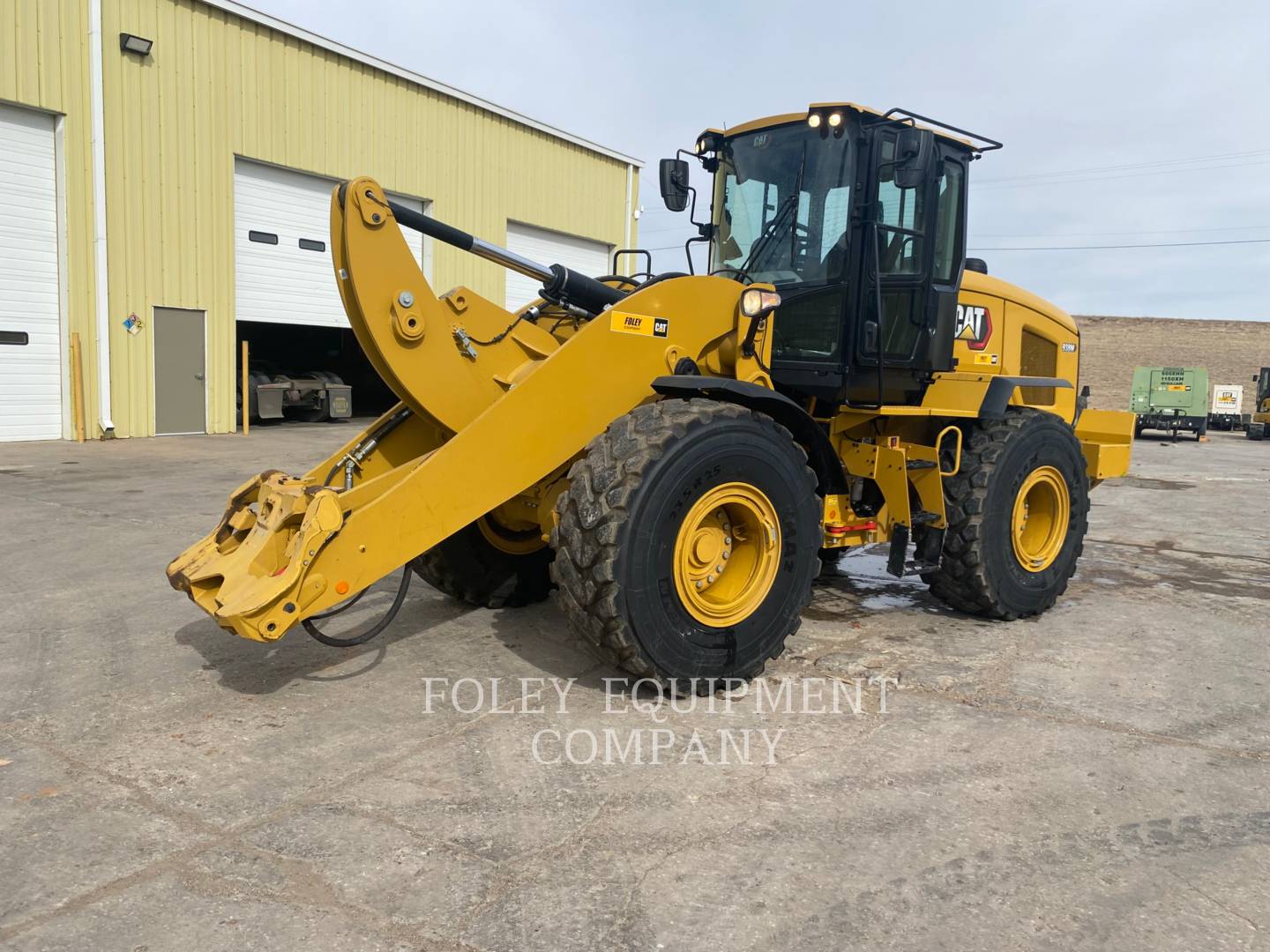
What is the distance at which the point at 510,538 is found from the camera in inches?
216

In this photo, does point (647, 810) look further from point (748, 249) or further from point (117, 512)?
point (117, 512)

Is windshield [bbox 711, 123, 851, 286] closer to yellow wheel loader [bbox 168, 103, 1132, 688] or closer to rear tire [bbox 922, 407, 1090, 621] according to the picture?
yellow wheel loader [bbox 168, 103, 1132, 688]

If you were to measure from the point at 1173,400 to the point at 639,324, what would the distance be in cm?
3080

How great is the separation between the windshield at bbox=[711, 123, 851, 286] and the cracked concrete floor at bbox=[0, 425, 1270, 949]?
2.10m

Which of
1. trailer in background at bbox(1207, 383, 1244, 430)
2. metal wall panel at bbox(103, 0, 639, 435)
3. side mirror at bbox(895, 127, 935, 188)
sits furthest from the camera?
trailer in background at bbox(1207, 383, 1244, 430)

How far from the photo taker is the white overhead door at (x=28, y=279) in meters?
14.3

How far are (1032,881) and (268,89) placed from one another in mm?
18315

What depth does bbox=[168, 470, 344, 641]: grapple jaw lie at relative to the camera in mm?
3473

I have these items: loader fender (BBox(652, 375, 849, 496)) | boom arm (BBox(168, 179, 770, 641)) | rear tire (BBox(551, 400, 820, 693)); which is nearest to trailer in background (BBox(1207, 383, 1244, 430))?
loader fender (BBox(652, 375, 849, 496))

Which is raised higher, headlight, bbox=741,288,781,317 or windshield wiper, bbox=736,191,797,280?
windshield wiper, bbox=736,191,797,280

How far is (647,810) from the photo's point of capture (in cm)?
314

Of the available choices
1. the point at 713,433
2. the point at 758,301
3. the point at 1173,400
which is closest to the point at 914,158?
the point at 758,301

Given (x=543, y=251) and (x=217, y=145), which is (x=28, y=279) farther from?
(x=543, y=251)
